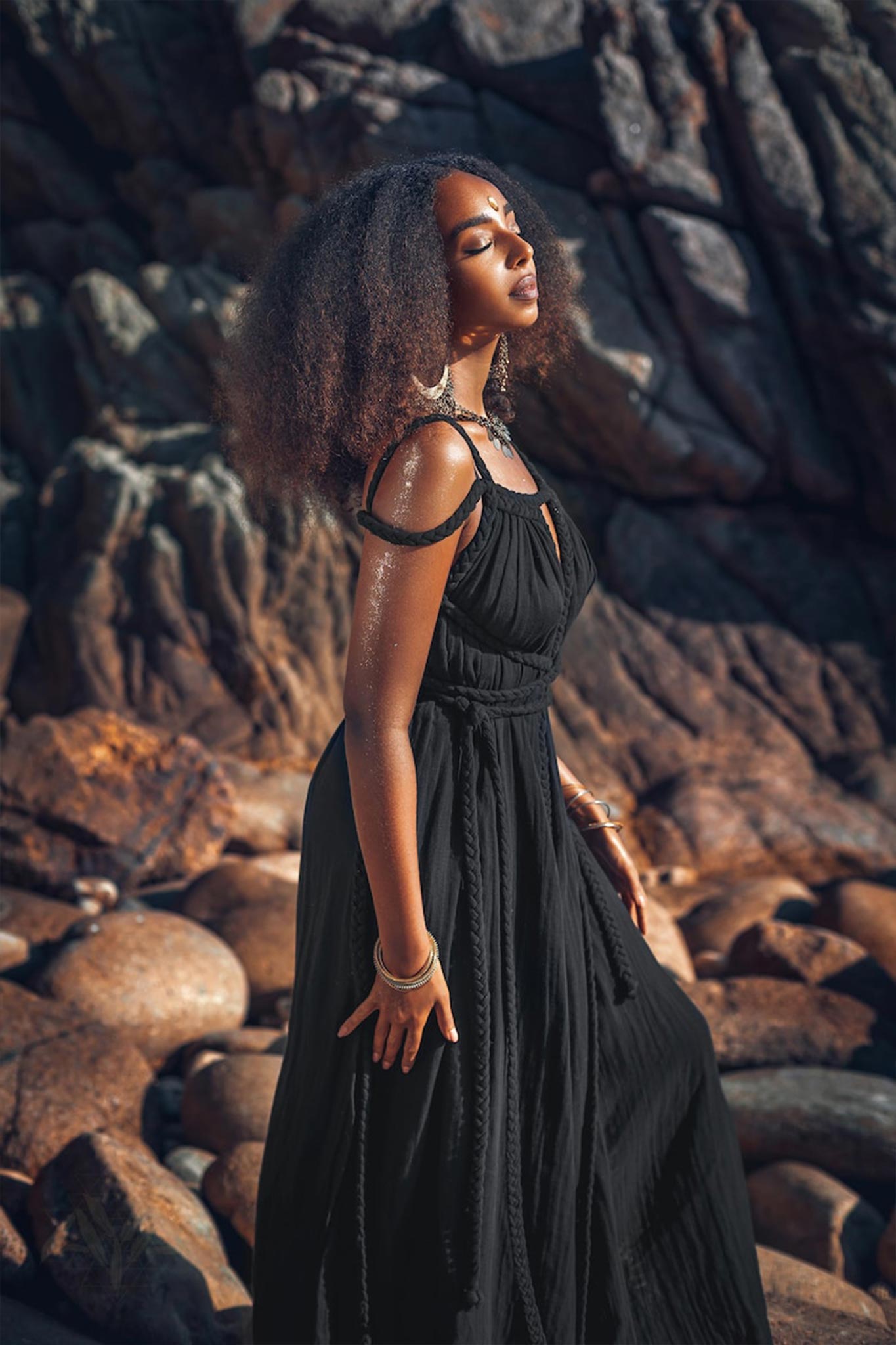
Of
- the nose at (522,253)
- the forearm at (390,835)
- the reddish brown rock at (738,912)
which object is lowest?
the reddish brown rock at (738,912)

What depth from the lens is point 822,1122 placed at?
141 inches

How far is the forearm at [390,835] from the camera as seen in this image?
1.79 m

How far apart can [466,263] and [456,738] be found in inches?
31.8

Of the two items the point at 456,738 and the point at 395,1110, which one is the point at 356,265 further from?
the point at 395,1110

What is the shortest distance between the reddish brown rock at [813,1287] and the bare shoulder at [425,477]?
204 cm

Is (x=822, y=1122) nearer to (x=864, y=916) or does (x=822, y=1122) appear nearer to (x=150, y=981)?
(x=864, y=916)

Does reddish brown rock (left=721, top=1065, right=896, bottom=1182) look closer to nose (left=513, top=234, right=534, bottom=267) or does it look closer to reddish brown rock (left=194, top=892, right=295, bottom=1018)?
reddish brown rock (left=194, top=892, right=295, bottom=1018)

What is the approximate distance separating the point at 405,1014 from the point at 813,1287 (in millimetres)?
1678

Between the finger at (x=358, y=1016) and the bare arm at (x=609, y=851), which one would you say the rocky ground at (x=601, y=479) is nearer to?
the bare arm at (x=609, y=851)

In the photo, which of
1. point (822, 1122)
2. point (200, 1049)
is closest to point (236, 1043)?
point (200, 1049)

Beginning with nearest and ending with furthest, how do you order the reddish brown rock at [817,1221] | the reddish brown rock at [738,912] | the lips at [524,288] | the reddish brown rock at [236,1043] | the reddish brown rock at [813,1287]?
1. the lips at [524,288]
2. the reddish brown rock at [813,1287]
3. the reddish brown rock at [817,1221]
4. the reddish brown rock at [236,1043]
5. the reddish brown rock at [738,912]

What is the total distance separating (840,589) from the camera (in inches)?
333

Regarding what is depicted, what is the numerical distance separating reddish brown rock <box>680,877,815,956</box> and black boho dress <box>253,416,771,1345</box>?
133 inches

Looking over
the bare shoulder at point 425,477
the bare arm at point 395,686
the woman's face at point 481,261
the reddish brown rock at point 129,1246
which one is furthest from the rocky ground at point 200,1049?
the woman's face at point 481,261
